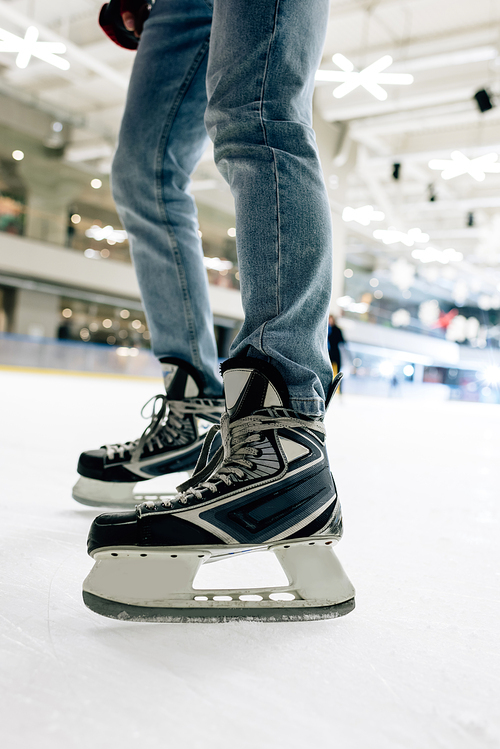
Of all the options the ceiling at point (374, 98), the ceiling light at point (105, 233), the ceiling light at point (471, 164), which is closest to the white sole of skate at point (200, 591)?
the ceiling light at point (471, 164)

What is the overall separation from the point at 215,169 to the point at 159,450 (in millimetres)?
13870

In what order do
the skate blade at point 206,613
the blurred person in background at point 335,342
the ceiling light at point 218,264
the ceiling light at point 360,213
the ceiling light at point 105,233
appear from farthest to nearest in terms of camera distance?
the ceiling light at point 218,264 < the ceiling light at point 105,233 < the ceiling light at point 360,213 < the blurred person in background at point 335,342 < the skate blade at point 206,613

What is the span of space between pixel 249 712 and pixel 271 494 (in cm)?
23

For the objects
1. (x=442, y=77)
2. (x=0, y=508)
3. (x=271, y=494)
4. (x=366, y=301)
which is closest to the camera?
(x=271, y=494)

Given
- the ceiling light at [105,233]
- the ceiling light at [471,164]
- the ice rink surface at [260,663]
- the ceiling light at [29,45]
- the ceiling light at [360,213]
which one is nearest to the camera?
the ice rink surface at [260,663]

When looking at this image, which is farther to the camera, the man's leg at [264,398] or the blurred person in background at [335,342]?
the blurred person in background at [335,342]

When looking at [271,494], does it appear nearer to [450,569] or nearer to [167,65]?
[450,569]

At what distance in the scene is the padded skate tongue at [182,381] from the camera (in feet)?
3.23

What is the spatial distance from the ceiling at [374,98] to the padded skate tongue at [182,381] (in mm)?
7336

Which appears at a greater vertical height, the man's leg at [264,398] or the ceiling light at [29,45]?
the ceiling light at [29,45]

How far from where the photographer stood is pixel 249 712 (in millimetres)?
380

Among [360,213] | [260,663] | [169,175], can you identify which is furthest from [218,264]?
[260,663]

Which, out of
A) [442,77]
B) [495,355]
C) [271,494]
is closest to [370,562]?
[271,494]

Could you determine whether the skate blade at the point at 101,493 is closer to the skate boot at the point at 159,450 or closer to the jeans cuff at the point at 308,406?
the skate boot at the point at 159,450
